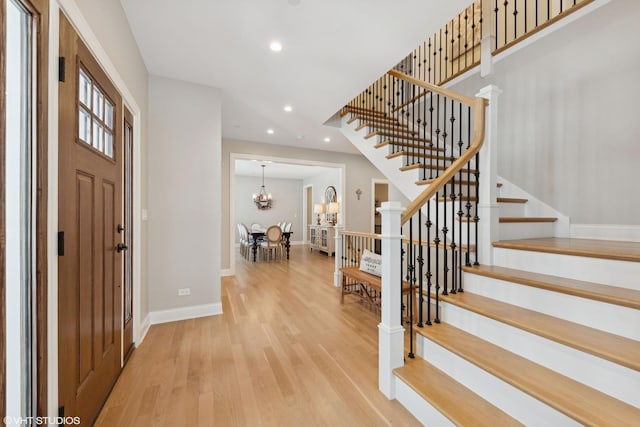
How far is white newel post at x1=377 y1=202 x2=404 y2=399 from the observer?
166cm

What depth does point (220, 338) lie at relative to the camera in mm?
2535

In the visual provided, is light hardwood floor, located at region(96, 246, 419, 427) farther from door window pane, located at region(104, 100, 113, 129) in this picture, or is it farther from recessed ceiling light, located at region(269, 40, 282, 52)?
recessed ceiling light, located at region(269, 40, 282, 52)

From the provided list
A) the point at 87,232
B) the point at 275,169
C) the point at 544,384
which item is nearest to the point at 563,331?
the point at 544,384

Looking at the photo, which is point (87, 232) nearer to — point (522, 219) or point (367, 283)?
point (367, 283)

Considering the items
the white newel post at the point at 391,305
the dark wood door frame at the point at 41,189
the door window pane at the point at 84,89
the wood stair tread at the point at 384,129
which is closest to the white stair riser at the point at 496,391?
the white newel post at the point at 391,305

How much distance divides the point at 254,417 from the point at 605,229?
3355mm

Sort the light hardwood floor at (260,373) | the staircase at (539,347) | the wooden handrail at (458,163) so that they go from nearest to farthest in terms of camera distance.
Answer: the staircase at (539,347), the light hardwood floor at (260,373), the wooden handrail at (458,163)

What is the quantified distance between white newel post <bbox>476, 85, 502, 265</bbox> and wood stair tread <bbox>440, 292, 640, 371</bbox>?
497mm

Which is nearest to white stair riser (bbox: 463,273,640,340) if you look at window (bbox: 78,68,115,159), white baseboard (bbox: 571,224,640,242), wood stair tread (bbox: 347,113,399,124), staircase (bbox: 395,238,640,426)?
staircase (bbox: 395,238,640,426)

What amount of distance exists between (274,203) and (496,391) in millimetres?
9721

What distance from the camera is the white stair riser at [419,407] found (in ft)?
4.42

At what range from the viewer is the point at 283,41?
234cm

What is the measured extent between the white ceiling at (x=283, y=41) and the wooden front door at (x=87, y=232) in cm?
82

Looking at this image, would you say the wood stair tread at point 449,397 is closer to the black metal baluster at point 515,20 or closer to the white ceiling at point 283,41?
the white ceiling at point 283,41
